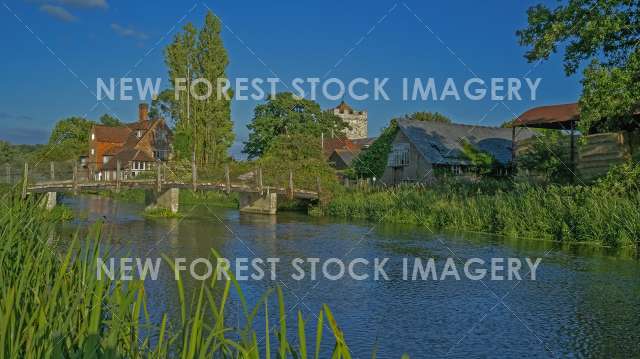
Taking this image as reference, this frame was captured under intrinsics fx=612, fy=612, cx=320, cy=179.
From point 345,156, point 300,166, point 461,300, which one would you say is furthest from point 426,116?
point 461,300

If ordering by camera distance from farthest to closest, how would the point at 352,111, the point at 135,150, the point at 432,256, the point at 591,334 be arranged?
the point at 352,111 → the point at 135,150 → the point at 432,256 → the point at 591,334

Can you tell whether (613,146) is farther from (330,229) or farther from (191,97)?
(191,97)

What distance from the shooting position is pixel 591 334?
7730mm

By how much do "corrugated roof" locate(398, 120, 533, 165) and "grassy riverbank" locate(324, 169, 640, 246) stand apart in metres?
9.37

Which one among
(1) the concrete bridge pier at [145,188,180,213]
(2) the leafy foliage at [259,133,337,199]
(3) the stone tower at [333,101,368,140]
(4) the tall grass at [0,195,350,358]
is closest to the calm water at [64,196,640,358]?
(4) the tall grass at [0,195,350,358]

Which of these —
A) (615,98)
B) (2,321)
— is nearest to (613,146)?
(615,98)

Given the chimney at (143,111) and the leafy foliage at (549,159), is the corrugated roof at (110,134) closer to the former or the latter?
the chimney at (143,111)

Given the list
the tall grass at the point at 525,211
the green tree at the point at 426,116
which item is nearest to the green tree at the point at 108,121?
the green tree at the point at 426,116

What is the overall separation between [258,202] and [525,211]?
17.2 m

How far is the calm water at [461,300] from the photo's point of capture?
729 centimetres

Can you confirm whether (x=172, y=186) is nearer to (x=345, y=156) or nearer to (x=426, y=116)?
(x=345, y=156)

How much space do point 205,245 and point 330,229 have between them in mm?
7102

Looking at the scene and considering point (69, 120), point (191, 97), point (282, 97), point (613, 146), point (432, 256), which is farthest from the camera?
point (69, 120)

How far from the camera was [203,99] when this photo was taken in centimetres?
4641
